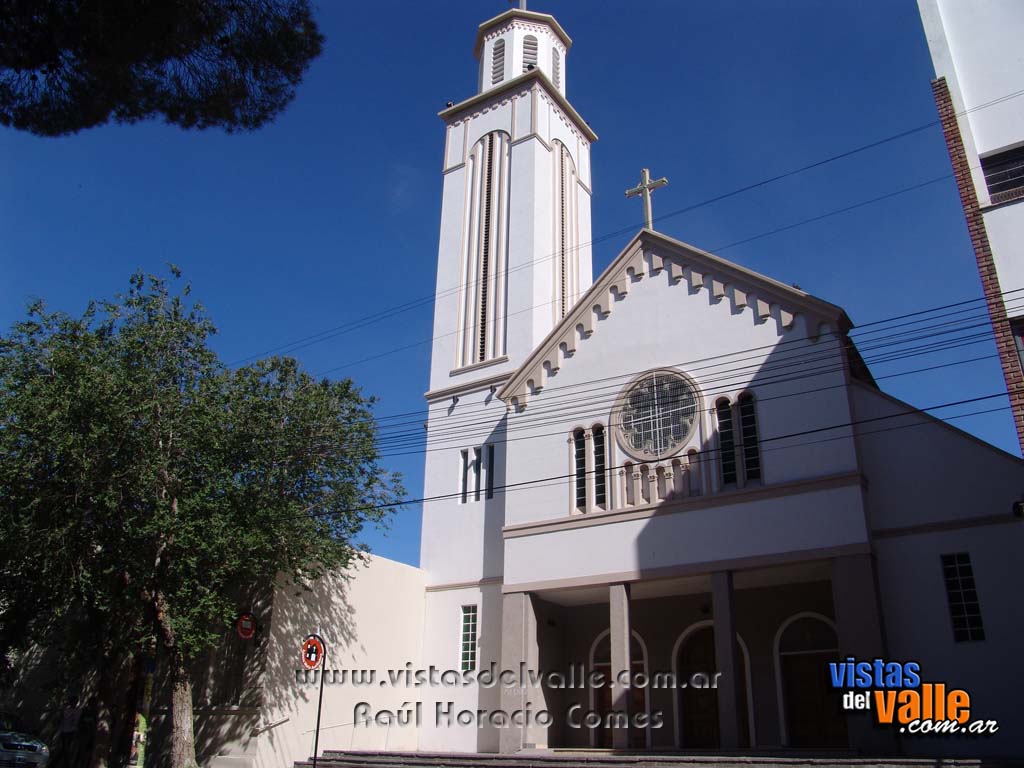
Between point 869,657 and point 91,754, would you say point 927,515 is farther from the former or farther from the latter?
point 91,754

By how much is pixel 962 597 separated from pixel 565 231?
60.0 ft

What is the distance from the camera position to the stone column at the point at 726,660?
17094 mm

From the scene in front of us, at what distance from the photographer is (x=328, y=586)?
22469 millimetres

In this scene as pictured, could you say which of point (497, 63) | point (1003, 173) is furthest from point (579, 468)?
point (497, 63)

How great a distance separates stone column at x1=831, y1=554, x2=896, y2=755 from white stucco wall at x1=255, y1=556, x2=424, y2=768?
12131 millimetres

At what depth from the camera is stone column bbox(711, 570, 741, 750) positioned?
1709 centimetres

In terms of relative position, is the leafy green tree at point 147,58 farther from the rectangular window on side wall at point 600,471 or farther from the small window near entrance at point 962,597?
the small window near entrance at point 962,597

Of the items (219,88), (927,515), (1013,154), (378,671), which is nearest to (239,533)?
(378,671)

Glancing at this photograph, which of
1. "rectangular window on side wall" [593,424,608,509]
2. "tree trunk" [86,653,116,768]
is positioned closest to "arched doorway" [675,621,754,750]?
"rectangular window on side wall" [593,424,608,509]

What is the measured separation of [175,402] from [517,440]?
29.4 ft

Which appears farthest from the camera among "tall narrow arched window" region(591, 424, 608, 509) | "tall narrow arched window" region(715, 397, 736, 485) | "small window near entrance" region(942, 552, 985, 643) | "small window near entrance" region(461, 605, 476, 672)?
"small window near entrance" region(461, 605, 476, 672)

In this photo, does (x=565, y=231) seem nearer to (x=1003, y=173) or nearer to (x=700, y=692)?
(x=700, y=692)

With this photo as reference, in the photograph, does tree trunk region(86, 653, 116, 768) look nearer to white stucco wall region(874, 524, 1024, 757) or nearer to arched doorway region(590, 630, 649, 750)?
arched doorway region(590, 630, 649, 750)

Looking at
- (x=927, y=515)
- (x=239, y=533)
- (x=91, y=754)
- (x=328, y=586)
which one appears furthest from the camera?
(x=328, y=586)
